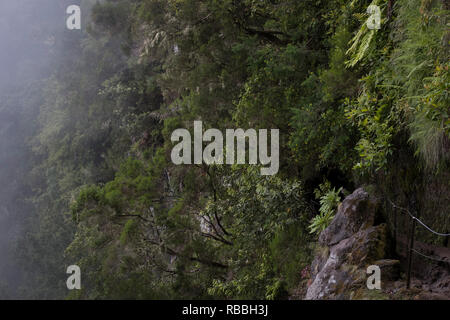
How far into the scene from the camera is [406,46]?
4.77 m

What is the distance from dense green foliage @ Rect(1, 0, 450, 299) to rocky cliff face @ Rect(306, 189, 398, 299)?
647 millimetres

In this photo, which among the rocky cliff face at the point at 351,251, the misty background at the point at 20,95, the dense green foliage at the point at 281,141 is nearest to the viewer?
the rocky cliff face at the point at 351,251

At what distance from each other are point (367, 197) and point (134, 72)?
57.9 ft

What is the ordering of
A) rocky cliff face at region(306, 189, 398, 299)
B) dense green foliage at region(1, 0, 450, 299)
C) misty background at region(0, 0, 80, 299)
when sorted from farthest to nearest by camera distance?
misty background at region(0, 0, 80, 299) < dense green foliage at region(1, 0, 450, 299) < rocky cliff face at region(306, 189, 398, 299)

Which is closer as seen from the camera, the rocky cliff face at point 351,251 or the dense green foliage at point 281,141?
the rocky cliff face at point 351,251

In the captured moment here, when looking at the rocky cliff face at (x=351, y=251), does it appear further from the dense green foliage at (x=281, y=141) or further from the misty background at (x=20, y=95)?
the misty background at (x=20, y=95)

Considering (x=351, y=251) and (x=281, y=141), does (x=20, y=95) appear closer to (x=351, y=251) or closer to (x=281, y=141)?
(x=281, y=141)

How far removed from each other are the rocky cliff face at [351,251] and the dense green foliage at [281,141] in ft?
2.12

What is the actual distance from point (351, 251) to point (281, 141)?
12.2 ft

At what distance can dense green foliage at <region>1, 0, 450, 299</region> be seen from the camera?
5164 mm

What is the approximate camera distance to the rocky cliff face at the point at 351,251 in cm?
468

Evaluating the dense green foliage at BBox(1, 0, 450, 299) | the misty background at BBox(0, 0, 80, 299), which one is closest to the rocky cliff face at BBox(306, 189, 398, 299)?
the dense green foliage at BBox(1, 0, 450, 299)

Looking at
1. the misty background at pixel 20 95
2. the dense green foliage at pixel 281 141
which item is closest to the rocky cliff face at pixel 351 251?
the dense green foliage at pixel 281 141

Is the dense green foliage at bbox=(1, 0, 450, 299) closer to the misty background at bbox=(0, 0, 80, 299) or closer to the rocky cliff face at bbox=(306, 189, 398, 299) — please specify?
the rocky cliff face at bbox=(306, 189, 398, 299)
